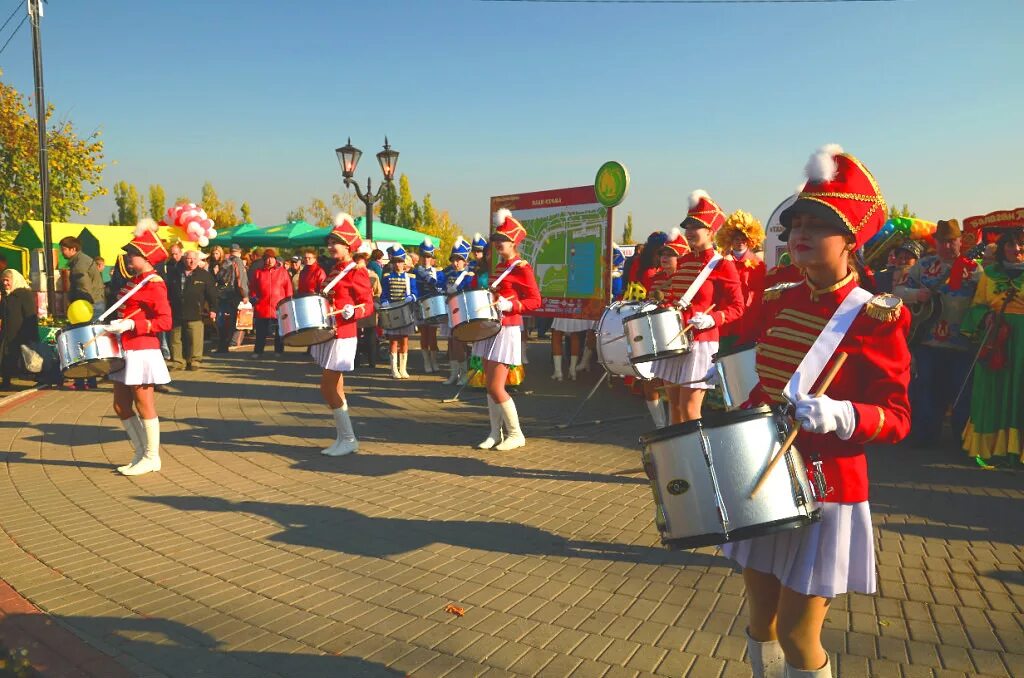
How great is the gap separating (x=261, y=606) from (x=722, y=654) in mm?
2415

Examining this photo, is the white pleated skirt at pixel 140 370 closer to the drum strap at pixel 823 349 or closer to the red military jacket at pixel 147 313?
the red military jacket at pixel 147 313

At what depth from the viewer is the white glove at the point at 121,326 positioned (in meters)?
5.93

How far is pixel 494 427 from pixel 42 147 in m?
12.3

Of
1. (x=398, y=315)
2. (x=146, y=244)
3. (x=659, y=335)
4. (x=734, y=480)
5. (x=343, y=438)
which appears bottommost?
(x=343, y=438)

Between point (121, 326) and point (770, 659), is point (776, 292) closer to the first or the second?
point (770, 659)

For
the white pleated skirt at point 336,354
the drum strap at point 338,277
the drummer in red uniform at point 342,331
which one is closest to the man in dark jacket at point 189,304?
the drummer in red uniform at point 342,331

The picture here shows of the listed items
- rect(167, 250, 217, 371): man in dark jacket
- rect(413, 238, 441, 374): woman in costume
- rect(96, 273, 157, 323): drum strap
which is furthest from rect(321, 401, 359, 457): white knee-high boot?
rect(167, 250, 217, 371): man in dark jacket

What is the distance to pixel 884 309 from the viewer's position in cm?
210

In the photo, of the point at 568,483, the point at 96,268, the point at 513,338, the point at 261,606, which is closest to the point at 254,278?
the point at 96,268

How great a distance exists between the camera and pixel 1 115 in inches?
805

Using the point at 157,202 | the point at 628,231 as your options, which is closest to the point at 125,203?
the point at 157,202

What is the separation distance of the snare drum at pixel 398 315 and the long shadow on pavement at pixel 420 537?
6510 mm

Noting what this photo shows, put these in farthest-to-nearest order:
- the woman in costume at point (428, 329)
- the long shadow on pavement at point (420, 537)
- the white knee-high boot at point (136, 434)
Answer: the woman in costume at point (428, 329)
the white knee-high boot at point (136, 434)
the long shadow on pavement at point (420, 537)

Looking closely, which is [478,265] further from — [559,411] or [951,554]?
[951,554]
